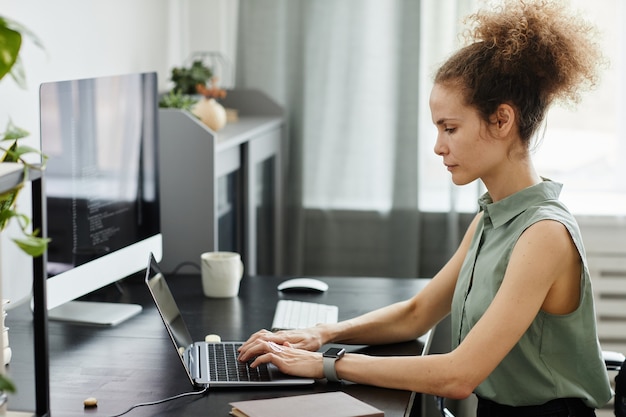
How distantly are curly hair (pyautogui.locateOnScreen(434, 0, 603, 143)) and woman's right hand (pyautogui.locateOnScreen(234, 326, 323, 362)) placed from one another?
514 millimetres

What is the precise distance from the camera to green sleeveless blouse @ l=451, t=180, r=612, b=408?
150 cm

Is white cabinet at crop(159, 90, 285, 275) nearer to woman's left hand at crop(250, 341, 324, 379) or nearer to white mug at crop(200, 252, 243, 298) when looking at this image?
white mug at crop(200, 252, 243, 298)

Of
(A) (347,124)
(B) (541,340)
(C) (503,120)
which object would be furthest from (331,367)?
(A) (347,124)

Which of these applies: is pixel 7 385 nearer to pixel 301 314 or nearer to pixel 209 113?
pixel 301 314

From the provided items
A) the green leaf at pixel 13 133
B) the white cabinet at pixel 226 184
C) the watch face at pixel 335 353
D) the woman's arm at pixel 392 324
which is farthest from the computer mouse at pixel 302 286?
the green leaf at pixel 13 133

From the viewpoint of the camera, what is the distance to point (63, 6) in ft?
→ 6.93

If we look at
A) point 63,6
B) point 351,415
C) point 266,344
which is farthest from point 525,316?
point 63,6

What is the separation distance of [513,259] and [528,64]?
34cm

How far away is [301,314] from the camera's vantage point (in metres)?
1.89

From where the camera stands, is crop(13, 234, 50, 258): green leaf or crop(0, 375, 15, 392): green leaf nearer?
crop(0, 375, 15, 392): green leaf

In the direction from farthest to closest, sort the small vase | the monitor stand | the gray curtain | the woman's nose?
1. the gray curtain
2. the small vase
3. the monitor stand
4. the woman's nose

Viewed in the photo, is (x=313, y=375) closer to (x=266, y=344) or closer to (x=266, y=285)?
(x=266, y=344)

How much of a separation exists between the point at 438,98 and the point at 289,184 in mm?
1599

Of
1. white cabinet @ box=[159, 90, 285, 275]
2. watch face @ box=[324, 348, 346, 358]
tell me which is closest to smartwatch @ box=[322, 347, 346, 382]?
watch face @ box=[324, 348, 346, 358]
